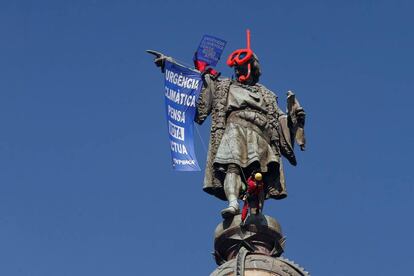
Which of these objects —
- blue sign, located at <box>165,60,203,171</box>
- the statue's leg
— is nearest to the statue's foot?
the statue's leg

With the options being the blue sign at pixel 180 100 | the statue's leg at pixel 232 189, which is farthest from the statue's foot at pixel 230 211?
the blue sign at pixel 180 100

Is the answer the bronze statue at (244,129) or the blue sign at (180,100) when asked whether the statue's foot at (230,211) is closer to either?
the bronze statue at (244,129)

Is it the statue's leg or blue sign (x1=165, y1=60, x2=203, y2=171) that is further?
blue sign (x1=165, y1=60, x2=203, y2=171)

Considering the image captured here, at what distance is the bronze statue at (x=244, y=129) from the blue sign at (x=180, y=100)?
18cm


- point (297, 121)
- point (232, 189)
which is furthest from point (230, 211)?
point (297, 121)

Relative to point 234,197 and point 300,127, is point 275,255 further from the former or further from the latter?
point 300,127

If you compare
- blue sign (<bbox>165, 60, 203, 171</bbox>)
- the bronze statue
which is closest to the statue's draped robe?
the bronze statue

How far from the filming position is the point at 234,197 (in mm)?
25094

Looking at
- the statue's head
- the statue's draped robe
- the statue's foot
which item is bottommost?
the statue's foot

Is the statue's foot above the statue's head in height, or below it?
below

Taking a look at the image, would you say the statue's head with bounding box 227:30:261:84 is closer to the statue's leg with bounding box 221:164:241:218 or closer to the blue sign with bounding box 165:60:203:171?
the blue sign with bounding box 165:60:203:171

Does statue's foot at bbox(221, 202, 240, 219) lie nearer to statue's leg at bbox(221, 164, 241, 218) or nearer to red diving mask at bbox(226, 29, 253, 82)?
statue's leg at bbox(221, 164, 241, 218)

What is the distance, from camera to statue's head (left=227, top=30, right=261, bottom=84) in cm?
2756

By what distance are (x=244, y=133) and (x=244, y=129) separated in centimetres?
13
